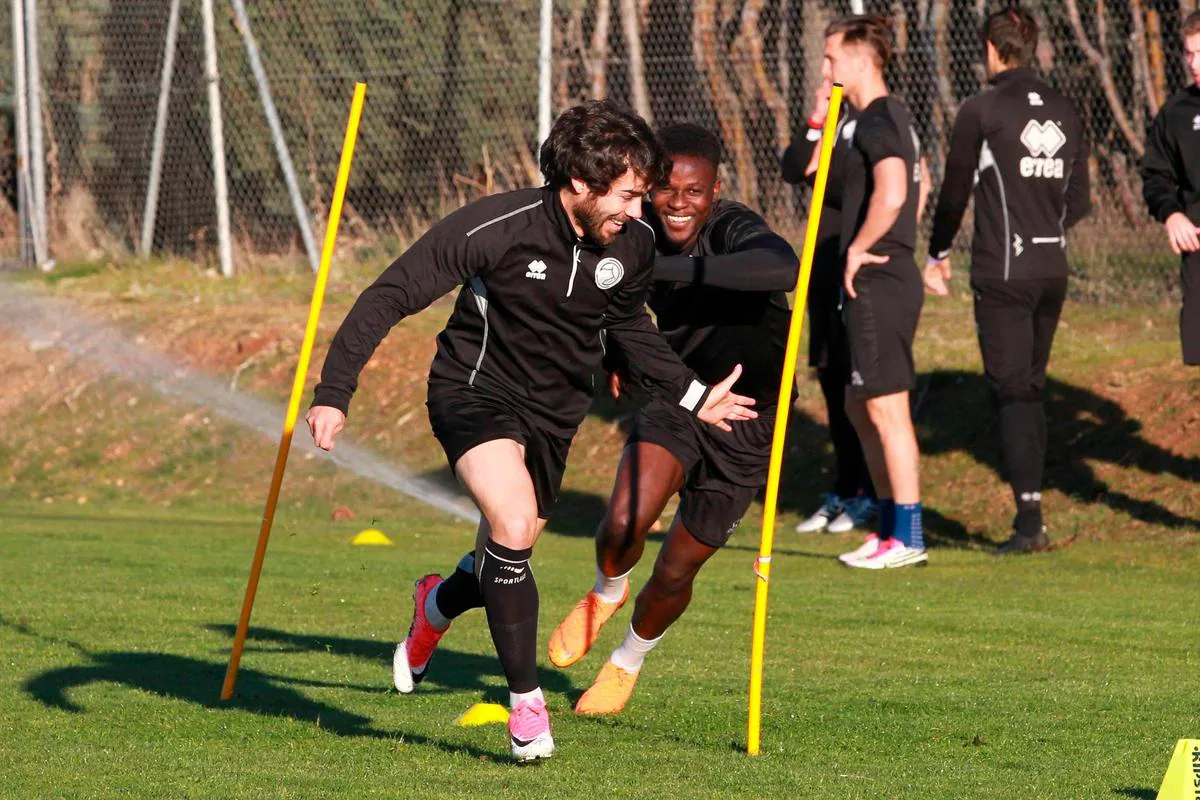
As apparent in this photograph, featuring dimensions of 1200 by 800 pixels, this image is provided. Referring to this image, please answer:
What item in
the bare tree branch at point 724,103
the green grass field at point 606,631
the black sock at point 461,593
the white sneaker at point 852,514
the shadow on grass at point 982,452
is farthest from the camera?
the bare tree branch at point 724,103

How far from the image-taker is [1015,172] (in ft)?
33.0

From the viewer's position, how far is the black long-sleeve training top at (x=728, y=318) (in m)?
6.68

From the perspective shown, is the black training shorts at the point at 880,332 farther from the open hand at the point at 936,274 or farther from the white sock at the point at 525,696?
the white sock at the point at 525,696

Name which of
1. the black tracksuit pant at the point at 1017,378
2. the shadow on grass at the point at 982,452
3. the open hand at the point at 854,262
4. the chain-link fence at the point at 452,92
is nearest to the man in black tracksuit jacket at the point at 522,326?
the open hand at the point at 854,262

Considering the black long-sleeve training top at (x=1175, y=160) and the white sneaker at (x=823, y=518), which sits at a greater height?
the black long-sleeve training top at (x=1175, y=160)

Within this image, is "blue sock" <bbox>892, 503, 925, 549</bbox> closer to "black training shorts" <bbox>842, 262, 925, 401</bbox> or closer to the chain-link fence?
"black training shorts" <bbox>842, 262, 925, 401</bbox>

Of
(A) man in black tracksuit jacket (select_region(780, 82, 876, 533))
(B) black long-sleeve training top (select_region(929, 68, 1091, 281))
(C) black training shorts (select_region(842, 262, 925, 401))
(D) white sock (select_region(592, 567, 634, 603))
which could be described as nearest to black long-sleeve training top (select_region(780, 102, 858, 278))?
(A) man in black tracksuit jacket (select_region(780, 82, 876, 533))

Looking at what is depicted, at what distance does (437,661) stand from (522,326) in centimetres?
210

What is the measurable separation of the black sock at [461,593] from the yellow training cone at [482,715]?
0.34 metres

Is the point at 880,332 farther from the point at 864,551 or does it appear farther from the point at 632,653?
the point at 632,653

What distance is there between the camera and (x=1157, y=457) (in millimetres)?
11281

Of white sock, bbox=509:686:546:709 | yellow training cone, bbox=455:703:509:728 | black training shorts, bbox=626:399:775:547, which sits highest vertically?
black training shorts, bbox=626:399:775:547

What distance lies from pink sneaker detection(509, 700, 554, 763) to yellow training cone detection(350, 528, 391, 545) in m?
6.34

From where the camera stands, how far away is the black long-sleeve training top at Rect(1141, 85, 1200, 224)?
951cm
